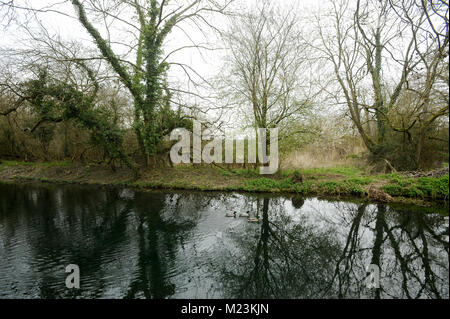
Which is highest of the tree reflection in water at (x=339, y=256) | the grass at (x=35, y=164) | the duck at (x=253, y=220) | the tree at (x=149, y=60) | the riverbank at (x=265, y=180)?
the tree at (x=149, y=60)

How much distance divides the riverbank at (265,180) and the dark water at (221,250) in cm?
117

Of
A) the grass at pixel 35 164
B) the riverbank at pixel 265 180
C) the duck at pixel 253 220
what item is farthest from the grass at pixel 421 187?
the grass at pixel 35 164

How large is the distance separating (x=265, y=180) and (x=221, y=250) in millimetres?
6247

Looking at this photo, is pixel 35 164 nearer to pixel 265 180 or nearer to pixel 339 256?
pixel 265 180

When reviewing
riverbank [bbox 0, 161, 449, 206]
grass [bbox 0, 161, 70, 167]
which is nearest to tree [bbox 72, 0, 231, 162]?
riverbank [bbox 0, 161, 449, 206]

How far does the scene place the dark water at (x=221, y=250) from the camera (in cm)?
380

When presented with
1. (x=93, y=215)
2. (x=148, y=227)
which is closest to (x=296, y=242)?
(x=148, y=227)

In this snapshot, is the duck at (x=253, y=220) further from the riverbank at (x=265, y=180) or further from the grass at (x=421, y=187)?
the grass at (x=421, y=187)

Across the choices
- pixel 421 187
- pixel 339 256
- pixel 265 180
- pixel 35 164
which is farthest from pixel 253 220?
pixel 35 164

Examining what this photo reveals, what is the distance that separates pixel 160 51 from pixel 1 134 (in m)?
17.3

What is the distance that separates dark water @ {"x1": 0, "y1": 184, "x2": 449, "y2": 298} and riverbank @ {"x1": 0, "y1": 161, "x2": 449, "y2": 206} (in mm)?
1166

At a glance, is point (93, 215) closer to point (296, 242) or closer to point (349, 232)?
point (296, 242)

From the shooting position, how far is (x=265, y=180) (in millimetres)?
11008

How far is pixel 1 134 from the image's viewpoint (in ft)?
62.9
